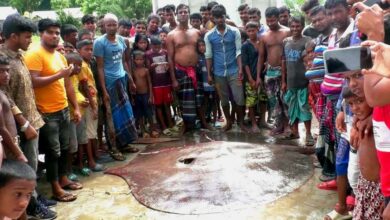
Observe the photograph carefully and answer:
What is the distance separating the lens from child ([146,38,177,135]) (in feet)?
20.6

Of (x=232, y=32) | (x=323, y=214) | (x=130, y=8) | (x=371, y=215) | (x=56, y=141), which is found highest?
(x=130, y=8)

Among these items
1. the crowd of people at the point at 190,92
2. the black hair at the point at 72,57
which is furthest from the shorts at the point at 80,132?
the black hair at the point at 72,57

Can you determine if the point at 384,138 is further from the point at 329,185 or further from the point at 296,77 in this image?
the point at 296,77

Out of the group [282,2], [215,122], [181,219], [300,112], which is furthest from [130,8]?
[181,219]

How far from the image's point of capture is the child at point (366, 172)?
7.47ft

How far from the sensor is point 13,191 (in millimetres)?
2150

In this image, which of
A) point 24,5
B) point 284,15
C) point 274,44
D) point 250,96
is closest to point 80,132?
point 250,96

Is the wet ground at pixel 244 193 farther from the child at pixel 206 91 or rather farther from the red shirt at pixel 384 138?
the child at pixel 206 91

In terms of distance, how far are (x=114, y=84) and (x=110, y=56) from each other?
15.2 inches

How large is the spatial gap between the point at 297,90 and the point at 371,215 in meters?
3.02

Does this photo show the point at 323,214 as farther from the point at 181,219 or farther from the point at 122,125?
the point at 122,125

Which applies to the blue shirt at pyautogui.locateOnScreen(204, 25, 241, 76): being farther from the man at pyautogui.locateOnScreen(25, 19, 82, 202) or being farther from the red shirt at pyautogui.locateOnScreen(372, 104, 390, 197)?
the red shirt at pyautogui.locateOnScreen(372, 104, 390, 197)

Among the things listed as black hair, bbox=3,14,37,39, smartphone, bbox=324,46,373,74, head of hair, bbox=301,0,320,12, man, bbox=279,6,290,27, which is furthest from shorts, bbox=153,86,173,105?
smartphone, bbox=324,46,373,74

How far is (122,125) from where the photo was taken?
220 inches
